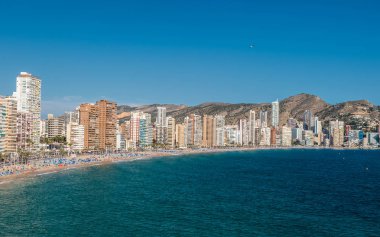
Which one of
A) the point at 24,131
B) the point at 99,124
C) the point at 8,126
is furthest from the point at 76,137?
the point at 8,126

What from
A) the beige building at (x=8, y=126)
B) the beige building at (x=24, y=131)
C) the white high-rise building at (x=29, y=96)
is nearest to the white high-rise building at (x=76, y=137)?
the white high-rise building at (x=29, y=96)

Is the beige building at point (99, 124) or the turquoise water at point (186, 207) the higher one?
the beige building at point (99, 124)

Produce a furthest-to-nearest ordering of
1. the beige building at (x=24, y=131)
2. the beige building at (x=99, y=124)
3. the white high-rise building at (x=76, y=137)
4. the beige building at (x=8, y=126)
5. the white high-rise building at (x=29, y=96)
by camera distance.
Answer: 1. the beige building at (x=99, y=124)
2. the white high-rise building at (x=76, y=137)
3. the white high-rise building at (x=29, y=96)
4. the beige building at (x=24, y=131)
5. the beige building at (x=8, y=126)

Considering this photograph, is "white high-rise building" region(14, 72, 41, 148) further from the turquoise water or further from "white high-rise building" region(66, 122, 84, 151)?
the turquoise water

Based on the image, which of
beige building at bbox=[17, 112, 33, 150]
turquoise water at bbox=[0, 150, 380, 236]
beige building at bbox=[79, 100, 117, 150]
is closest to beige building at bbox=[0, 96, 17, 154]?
beige building at bbox=[17, 112, 33, 150]

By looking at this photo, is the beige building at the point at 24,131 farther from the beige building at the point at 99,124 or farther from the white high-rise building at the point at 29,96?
the beige building at the point at 99,124

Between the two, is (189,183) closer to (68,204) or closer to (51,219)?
(68,204)


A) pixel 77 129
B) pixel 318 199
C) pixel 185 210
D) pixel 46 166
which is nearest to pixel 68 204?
pixel 185 210
